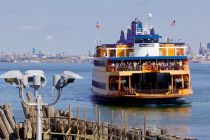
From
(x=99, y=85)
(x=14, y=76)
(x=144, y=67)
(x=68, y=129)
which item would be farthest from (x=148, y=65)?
(x=14, y=76)

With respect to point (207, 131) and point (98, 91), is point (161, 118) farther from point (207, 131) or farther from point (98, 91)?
point (98, 91)

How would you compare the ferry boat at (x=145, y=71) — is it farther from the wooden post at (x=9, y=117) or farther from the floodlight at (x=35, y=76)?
the floodlight at (x=35, y=76)

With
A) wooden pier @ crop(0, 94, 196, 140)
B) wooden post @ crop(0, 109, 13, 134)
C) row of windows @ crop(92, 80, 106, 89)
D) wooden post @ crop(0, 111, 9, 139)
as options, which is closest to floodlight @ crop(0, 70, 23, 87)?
wooden pier @ crop(0, 94, 196, 140)

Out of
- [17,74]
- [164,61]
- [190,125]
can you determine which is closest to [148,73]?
[164,61]

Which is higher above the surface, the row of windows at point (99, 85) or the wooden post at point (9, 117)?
the wooden post at point (9, 117)

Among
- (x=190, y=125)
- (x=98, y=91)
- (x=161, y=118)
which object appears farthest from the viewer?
(x=98, y=91)

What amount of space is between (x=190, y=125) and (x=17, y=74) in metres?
39.0

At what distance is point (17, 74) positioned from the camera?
639 inches

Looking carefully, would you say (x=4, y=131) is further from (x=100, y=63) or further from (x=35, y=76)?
(x=100, y=63)

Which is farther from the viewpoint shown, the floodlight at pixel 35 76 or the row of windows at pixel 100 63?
the row of windows at pixel 100 63

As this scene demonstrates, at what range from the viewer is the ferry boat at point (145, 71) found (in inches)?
2633

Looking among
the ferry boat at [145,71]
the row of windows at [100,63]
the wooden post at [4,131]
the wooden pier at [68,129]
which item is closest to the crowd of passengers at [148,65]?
the ferry boat at [145,71]

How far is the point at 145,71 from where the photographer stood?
67000 millimetres

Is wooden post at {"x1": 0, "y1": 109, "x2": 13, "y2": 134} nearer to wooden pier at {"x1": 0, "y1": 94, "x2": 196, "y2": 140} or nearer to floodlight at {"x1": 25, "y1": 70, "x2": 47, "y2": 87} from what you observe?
wooden pier at {"x1": 0, "y1": 94, "x2": 196, "y2": 140}
